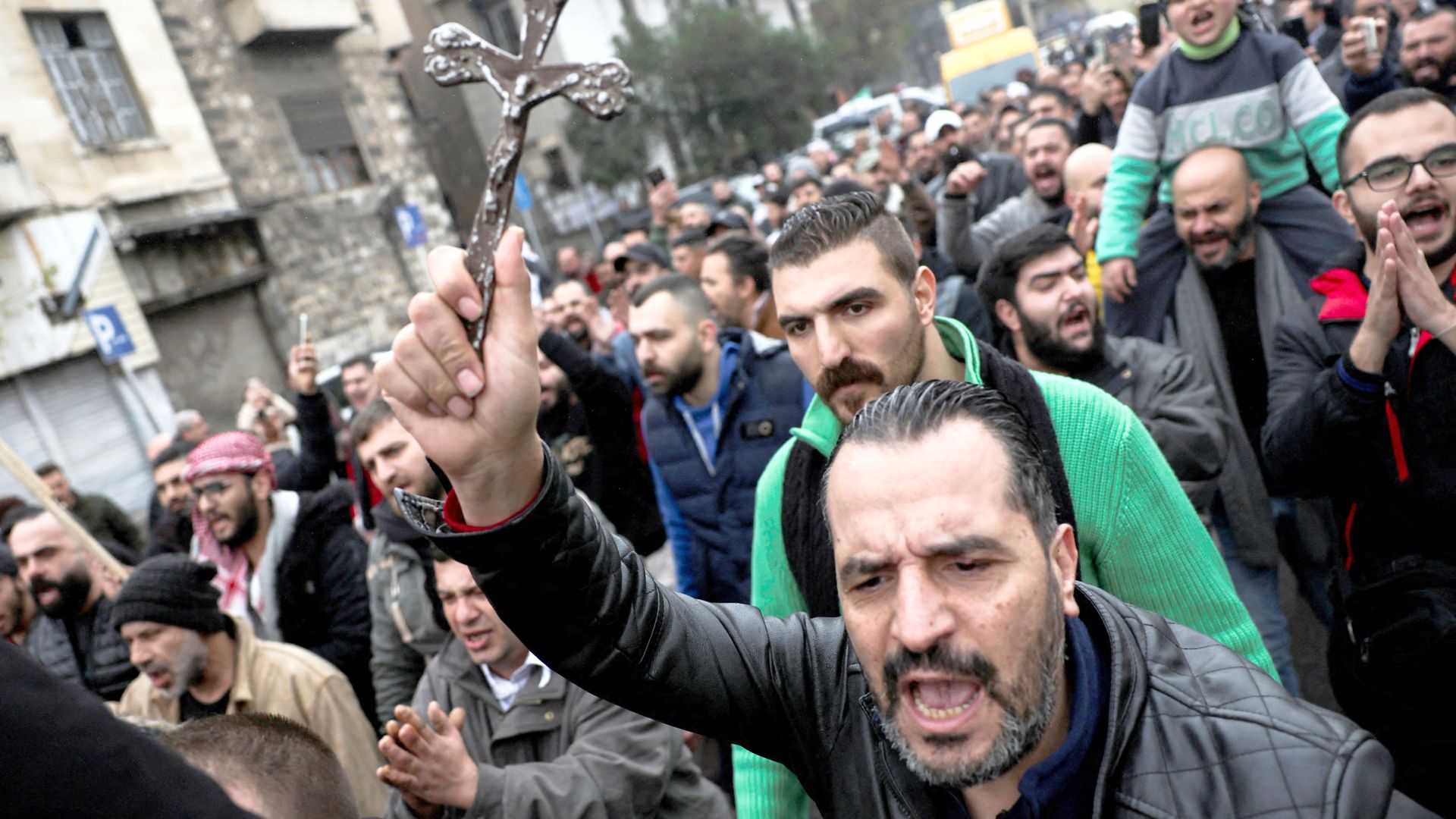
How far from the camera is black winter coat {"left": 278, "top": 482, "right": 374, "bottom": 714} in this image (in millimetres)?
4020

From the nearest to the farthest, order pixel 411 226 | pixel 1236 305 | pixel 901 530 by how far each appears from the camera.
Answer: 1. pixel 901 530
2. pixel 1236 305
3. pixel 411 226

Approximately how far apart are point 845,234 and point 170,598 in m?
2.48

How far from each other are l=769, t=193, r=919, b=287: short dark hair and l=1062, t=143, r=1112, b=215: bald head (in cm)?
261

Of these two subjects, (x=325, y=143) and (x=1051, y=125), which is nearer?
(x=1051, y=125)

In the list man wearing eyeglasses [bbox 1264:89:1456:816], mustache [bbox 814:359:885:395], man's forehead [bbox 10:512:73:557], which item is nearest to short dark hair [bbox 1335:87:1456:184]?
man wearing eyeglasses [bbox 1264:89:1456:816]

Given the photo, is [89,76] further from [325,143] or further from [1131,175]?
[1131,175]

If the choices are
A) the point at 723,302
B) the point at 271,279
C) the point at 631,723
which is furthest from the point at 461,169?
the point at 631,723

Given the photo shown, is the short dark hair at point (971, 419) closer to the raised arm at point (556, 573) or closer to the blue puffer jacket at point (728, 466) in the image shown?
the raised arm at point (556, 573)

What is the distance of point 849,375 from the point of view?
230cm

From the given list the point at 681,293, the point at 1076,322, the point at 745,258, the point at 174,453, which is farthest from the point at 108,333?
the point at 1076,322

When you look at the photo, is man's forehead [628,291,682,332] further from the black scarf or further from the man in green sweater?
the black scarf

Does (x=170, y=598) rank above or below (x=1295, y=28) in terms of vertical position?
below

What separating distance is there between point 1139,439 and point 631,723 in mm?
1499

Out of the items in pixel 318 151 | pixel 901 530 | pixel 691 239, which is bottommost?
pixel 901 530
